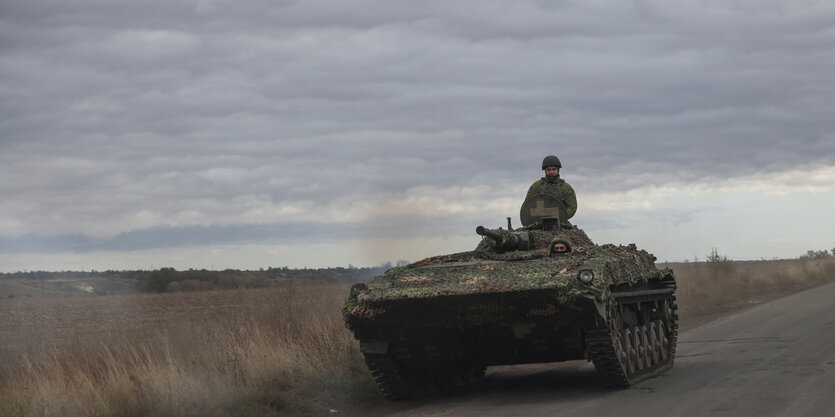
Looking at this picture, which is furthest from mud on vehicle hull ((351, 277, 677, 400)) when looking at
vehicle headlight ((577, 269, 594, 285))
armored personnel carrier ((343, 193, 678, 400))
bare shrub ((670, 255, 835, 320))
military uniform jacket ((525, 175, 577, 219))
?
bare shrub ((670, 255, 835, 320))

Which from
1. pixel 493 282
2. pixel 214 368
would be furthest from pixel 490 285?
pixel 214 368

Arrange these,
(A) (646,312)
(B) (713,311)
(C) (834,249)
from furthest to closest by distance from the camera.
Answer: (C) (834,249)
(B) (713,311)
(A) (646,312)

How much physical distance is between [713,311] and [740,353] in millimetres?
12243

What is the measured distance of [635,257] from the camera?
42.8ft

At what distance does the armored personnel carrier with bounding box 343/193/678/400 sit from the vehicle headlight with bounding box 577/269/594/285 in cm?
1

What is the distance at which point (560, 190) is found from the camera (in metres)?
14.4

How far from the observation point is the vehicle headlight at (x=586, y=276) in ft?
33.3

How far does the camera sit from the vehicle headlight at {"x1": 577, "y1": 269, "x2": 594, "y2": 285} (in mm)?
10156

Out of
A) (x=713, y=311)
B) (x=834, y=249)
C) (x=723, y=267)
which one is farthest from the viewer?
(x=834, y=249)

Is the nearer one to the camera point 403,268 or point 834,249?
point 403,268

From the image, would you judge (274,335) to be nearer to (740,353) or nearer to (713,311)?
(740,353)

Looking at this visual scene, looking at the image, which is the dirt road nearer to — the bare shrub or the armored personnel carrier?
the armored personnel carrier

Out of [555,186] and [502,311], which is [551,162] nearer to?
[555,186]

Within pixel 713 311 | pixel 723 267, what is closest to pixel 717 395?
pixel 713 311
